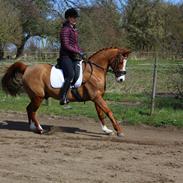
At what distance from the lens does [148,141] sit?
1088 cm

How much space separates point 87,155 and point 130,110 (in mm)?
5599

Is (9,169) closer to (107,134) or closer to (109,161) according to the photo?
(109,161)

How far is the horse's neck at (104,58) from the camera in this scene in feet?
39.2

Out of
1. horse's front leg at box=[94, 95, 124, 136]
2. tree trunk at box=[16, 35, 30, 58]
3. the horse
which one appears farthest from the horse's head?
tree trunk at box=[16, 35, 30, 58]

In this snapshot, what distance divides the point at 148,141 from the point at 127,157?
197cm

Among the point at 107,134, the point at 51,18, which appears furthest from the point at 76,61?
the point at 51,18

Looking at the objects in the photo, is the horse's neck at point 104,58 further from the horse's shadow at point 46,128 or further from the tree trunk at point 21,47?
the tree trunk at point 21,47

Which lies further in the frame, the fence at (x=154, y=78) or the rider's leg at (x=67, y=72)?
the fence at (x=154, y=78)

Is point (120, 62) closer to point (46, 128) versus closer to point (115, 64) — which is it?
point (115, 64)

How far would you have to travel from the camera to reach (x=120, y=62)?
11.8m

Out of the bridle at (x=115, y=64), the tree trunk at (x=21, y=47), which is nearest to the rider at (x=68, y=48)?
the bridle at (x=115, y=64)

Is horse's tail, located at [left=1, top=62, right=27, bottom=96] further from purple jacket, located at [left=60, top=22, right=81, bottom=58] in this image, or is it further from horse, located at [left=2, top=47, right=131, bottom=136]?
purple jacket, located at [left=60, top=22, right=81, bottom=58]

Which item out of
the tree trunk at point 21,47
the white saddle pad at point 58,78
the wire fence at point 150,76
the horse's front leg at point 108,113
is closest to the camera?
the horse's front leg at point 108,113

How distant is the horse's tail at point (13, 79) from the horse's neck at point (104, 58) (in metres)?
1.96
